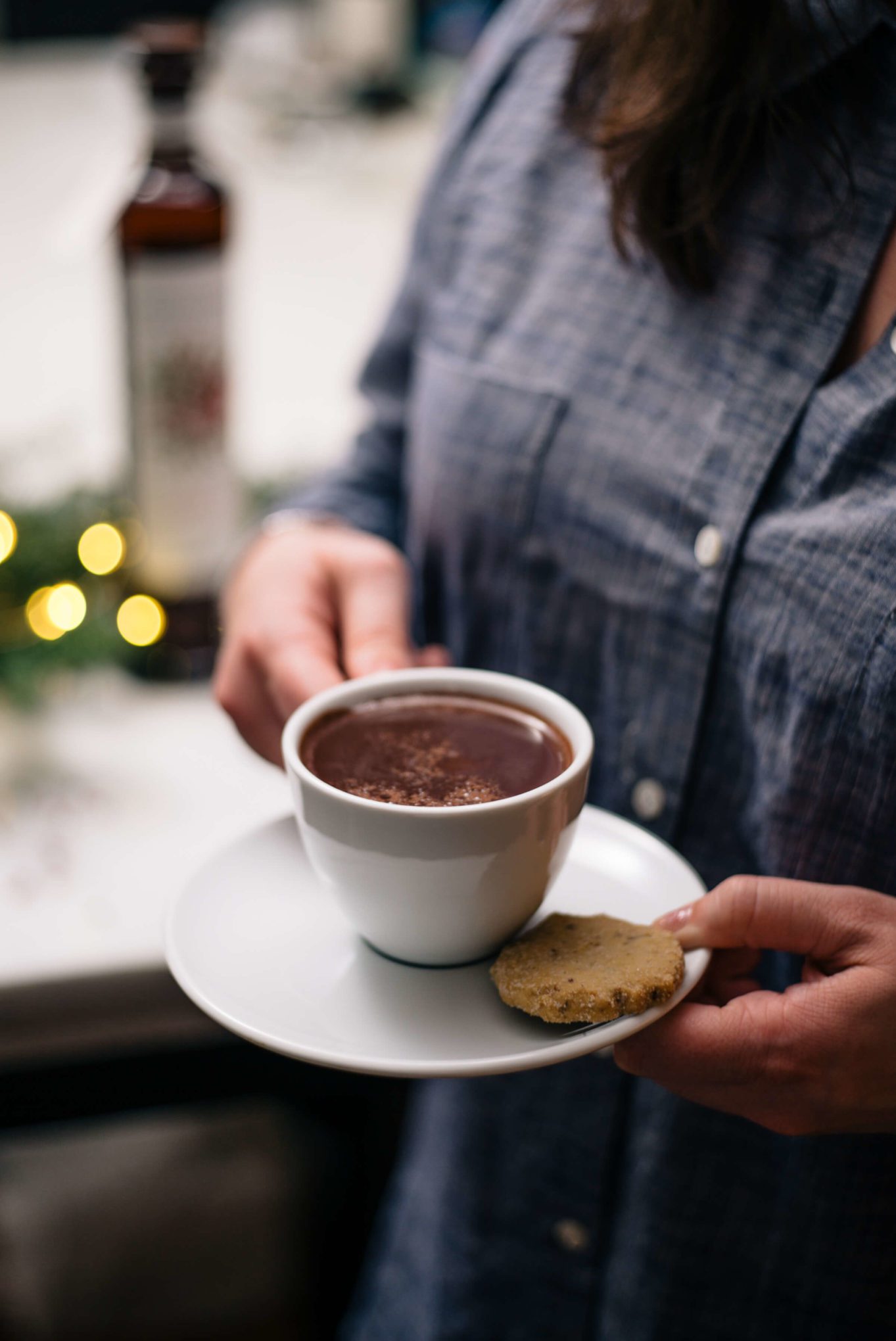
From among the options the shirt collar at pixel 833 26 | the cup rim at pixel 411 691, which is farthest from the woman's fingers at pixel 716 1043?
the shirt collar at pixel 833 26

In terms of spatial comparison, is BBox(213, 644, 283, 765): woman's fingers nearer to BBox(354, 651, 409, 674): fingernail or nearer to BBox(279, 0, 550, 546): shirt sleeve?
BBox(354, 651, 409, 674): fingernail

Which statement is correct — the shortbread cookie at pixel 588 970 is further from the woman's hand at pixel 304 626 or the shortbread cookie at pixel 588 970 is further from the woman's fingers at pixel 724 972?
the woman's hand at pixel 304 626

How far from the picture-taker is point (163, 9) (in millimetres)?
3555

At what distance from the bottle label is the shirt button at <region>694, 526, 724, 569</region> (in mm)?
554

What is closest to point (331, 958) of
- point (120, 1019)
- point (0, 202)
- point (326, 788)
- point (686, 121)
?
point (326, 788)

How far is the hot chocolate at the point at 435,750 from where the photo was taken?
56 cm

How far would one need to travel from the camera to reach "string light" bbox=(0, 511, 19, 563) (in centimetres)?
107

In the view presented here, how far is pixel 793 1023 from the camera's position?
544 mm

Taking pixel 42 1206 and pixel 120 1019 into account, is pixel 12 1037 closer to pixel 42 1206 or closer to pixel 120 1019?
pixel 120 1019

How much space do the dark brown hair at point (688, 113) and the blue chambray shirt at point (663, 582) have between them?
0.06 ft

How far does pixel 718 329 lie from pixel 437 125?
7.46 ft

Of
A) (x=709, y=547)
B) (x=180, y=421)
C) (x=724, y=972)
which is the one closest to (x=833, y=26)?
(x=709, y=547)

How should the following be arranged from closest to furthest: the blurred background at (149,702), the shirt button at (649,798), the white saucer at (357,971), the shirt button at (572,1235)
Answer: the white saucer at (357,971)
the shirt button at (649,798)
the shirt button at (572,1235)
the blurred background at (149,702)

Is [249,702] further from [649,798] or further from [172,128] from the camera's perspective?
[172,128]
